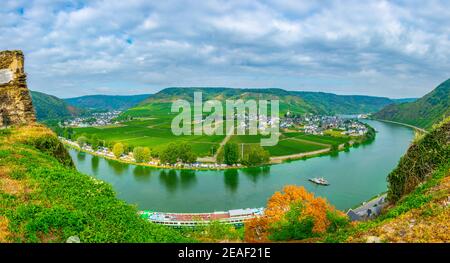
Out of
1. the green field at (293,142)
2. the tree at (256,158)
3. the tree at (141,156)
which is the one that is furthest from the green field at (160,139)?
the tree at (256,158)

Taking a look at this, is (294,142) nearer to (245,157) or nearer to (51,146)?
(245,157)

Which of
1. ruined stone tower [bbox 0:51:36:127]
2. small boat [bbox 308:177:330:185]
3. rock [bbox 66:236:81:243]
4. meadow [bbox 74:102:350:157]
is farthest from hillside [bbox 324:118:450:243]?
meadow [bbox 74:102:350:157]

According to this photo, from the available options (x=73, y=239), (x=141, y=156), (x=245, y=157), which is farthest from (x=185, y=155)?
(x=73, y=239)

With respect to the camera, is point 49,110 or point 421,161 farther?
point 49,110

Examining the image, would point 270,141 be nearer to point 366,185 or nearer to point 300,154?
point 300,154

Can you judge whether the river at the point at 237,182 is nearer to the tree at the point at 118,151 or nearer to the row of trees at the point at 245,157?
the tree at the point at 118,151
